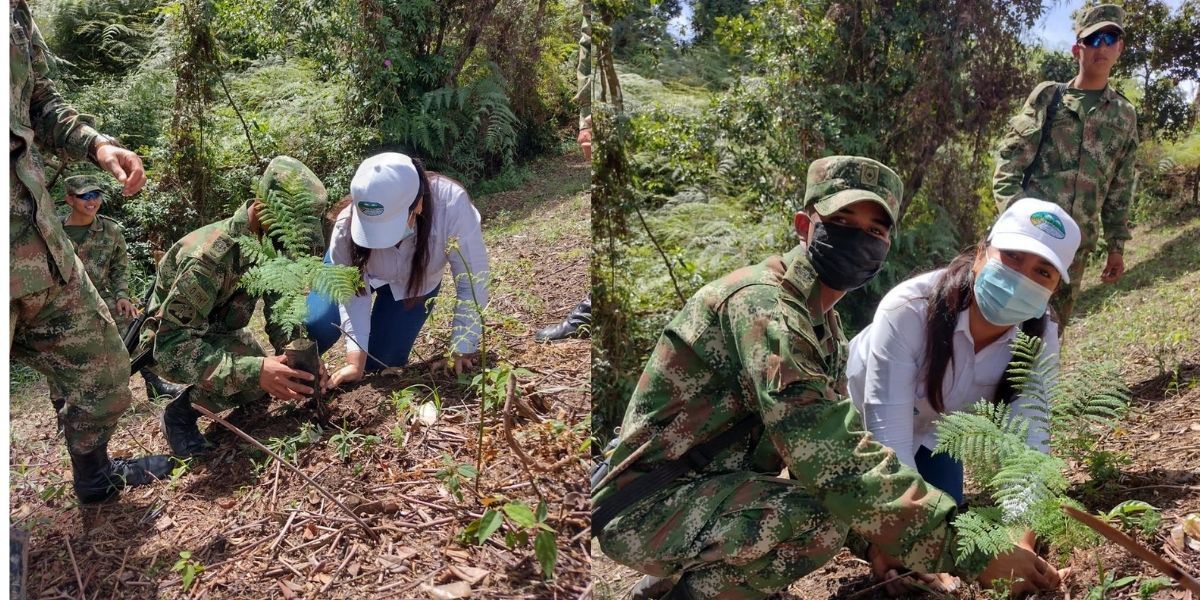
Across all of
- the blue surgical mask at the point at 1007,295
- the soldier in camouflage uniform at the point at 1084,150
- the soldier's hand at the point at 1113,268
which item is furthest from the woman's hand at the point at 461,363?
the soldier's hand at the point at 1113,268

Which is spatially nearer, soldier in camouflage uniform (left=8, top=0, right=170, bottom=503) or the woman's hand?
soldier in camouflage uniform (left=8, top=0, right=170, bottom=503)

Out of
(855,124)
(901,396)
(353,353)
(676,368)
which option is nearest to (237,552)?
(353,353)

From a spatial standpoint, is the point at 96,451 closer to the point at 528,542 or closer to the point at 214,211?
the point at 214,211

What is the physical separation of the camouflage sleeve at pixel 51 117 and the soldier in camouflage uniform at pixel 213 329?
11.8 inches

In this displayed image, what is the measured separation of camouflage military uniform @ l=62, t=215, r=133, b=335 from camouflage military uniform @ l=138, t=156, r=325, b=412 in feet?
0.28

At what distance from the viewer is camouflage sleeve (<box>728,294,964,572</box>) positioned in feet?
7.04

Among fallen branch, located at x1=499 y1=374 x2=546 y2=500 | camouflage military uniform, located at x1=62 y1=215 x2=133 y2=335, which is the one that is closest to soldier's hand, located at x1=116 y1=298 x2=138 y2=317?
camouflage military uniform, located at x1=62 y1=215 x2=133 y2=335

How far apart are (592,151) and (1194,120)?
1.87m

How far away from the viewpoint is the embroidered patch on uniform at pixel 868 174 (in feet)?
7.44

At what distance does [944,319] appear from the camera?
8.36 feet

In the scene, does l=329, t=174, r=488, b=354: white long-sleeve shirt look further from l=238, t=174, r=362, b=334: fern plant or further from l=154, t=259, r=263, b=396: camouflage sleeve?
l=154, t=259, r=263, b=396: camouflage sleeve

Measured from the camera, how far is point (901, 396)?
2547mm

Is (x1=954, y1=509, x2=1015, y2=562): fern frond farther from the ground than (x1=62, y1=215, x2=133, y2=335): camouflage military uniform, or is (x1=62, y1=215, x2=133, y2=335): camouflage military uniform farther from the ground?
(x1=62, y1=215, x2=133, y2=335): camouflage military uniform

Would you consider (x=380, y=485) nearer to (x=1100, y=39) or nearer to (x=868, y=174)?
(x=868, y=174)
